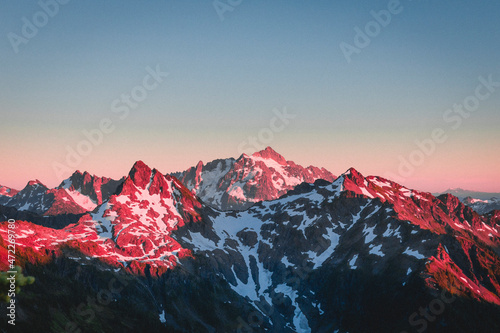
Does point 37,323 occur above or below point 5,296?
above

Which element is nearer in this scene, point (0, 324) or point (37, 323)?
point (0, 324)

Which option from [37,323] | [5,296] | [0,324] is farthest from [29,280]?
[37,323]

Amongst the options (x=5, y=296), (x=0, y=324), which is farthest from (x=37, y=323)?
(x=5, y=296)

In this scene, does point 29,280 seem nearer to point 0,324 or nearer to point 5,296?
point 5,296

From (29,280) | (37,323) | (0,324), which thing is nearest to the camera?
(29,280)

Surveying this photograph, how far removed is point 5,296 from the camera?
93.5 feet

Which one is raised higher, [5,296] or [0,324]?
[0,324]

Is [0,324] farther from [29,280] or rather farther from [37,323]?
[29,280]

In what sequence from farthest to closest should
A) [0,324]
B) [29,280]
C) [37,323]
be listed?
1. [37,323]
2. [0,324]
3. [29,280]

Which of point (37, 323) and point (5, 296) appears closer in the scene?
point (5, 296)

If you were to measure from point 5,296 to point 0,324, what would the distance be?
171 meters

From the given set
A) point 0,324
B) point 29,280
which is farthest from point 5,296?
point 0,324

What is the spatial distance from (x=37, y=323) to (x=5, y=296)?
194383mm

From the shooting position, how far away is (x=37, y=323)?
19962 centimetres
